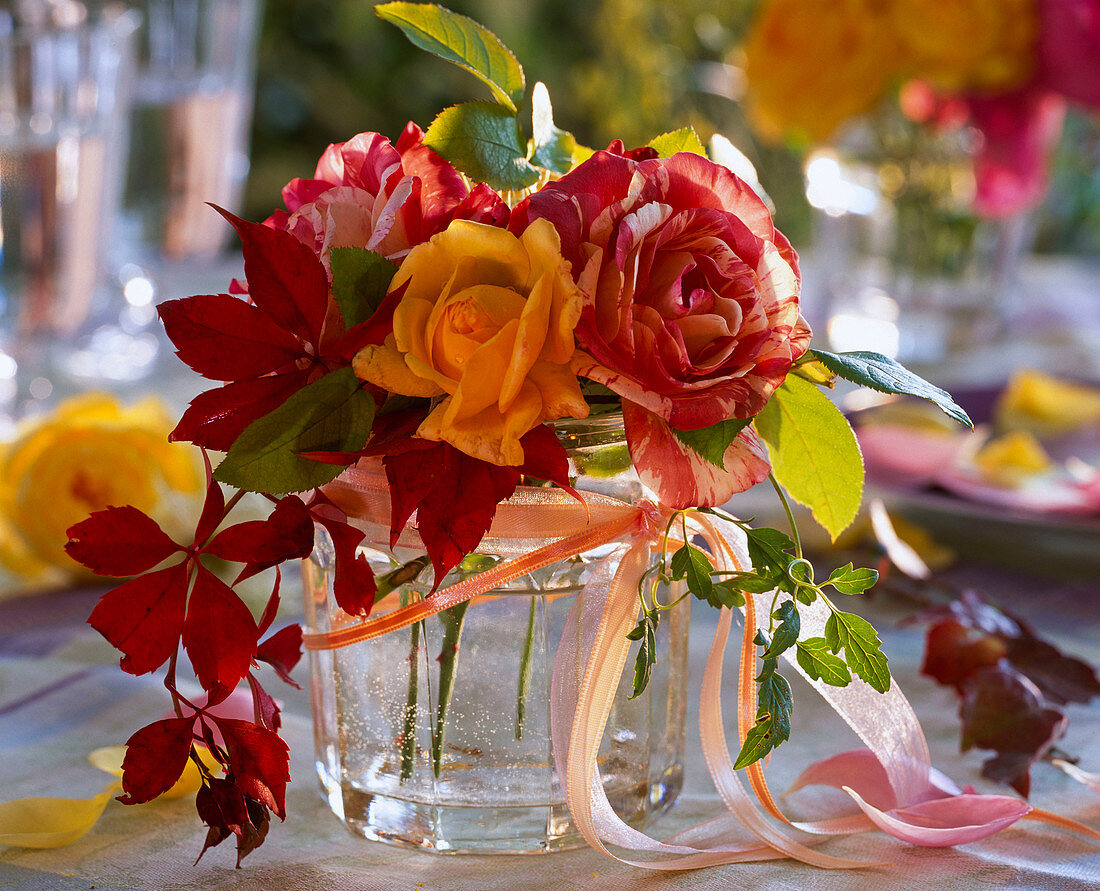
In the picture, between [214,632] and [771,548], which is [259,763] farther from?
[771,548]

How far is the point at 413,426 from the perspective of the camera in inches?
13.6

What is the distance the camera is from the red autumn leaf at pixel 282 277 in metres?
0.34

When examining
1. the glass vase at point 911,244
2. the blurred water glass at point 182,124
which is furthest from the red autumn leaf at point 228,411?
the glass vase at point 911,244

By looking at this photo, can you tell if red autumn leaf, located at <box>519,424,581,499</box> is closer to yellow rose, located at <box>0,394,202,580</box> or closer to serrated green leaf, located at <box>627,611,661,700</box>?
serrated green leaf, located at <box>627,611,661,700</box>

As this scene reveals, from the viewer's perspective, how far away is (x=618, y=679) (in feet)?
1.23

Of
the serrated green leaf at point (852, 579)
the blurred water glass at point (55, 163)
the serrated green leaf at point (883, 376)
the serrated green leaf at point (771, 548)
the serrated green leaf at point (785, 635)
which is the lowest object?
the serrated green leaf at point (785, 635)

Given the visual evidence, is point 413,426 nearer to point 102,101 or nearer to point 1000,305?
point 102,101

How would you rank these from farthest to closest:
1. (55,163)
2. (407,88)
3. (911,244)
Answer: (407,88)
(911,244)
(55,163)

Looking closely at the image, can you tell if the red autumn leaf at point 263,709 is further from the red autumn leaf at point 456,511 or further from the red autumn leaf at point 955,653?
the red autumn leaf at point 955,653

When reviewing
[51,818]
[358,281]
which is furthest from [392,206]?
[51,818]

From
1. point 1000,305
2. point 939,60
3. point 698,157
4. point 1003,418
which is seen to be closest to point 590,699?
point 698,157

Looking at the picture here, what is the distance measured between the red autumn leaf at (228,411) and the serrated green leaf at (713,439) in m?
0.11

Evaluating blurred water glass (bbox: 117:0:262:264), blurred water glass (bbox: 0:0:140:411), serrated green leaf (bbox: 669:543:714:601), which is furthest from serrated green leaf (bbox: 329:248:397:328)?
blurred water glass (bbox: 117:0:262:264)

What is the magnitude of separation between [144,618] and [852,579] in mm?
200
